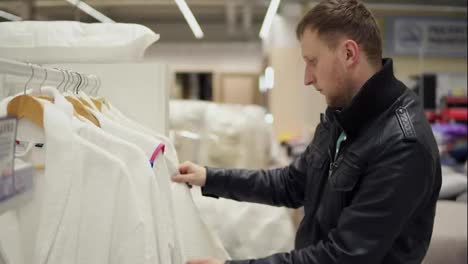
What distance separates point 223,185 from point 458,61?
3.13 m

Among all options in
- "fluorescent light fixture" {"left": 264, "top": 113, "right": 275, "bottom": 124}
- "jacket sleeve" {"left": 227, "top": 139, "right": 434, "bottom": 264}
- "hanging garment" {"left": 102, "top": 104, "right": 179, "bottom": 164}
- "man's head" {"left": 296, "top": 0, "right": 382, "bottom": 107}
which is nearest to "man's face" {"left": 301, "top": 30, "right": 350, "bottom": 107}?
"man's head" {"left": 296, "top": 0, "right": 382, "bottom": 107}

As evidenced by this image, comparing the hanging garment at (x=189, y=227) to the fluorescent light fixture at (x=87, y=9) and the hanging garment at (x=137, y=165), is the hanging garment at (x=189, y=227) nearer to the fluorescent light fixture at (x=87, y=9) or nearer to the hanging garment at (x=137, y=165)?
the hanging garment at (x=137, y=165)

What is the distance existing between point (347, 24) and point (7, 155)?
871mm

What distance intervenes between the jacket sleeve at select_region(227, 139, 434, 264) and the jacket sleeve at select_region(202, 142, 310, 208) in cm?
43

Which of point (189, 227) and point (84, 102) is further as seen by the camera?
point (189, 227)

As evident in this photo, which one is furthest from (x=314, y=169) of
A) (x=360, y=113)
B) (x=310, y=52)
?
(x=310, y=52)

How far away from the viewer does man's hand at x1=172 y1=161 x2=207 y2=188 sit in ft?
4.25

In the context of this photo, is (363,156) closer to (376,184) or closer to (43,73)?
(376,184)

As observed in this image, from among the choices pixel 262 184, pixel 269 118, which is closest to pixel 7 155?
pixel 262 184

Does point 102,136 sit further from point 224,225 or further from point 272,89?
point 272,89

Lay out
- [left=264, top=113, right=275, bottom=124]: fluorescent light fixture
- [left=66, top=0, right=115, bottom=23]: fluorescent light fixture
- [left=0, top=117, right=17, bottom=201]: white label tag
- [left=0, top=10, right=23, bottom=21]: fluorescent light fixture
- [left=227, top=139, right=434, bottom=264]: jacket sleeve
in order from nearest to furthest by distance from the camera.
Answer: [left=0, top=117, right=17, bottom=201]: white label tag
[left=227, top=139, right=434, bottom=264]: jacket sleeve
[left=0, top=10, right=23, bottom=21]: fluorescent light fixture
[left=66, top=0, right=115, bottom=23]: fluorescent light fixture
[left=264, top=113, right=275, bottom=124]: fluorescent light fixture

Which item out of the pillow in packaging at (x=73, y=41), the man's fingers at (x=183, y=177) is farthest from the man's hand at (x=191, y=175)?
the pillow in packaging at (x=73, y=41)

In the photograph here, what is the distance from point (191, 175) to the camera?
4.40 ft

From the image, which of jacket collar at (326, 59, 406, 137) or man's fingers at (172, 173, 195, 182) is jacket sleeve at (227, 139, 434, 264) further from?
man's fingers at (172, 173, 195, 182)
